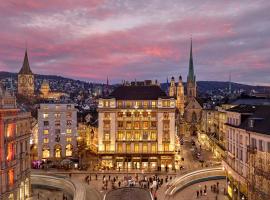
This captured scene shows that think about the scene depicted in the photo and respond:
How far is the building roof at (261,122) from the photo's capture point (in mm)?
51438

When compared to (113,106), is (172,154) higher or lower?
lower

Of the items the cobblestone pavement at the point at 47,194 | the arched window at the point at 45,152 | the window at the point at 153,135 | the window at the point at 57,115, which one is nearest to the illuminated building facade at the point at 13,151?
the cobblestone pavement at the point at 47,194

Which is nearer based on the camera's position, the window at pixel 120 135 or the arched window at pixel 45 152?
the window at pixel 120 135

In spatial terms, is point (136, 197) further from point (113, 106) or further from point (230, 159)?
point (113, 106)

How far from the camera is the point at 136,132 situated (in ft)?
307

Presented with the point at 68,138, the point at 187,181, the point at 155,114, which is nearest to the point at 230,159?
the point at 187,181

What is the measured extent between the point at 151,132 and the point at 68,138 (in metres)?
26.0

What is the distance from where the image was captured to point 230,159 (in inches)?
2734

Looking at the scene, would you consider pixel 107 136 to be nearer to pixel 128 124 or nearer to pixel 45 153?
pixel 128 124

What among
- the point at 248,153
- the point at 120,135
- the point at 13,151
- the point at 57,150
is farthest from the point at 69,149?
the point at 248,153

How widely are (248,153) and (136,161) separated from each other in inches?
1644

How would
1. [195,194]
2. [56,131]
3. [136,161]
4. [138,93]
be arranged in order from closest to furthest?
[195,194] < [136,161] < [138,93] < [56,131]

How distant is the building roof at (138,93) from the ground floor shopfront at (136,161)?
1613cm

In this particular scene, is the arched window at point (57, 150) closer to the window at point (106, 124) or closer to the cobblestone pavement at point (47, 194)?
the window at point (106, 124)
